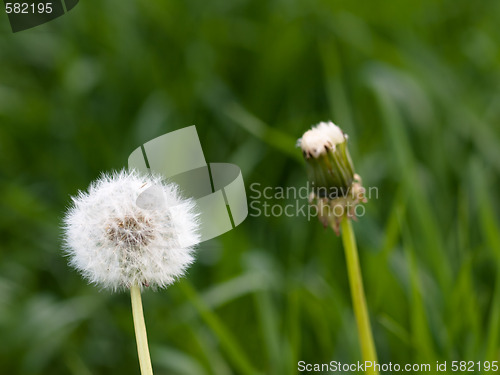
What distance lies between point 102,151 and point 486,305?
176cm

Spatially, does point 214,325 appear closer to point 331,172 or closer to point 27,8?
point 331,172

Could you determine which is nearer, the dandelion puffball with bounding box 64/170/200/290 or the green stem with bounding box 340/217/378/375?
the dandelion puffball with bounding box 64/170/200/290

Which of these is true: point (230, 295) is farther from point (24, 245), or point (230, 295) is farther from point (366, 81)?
point (366, 81)

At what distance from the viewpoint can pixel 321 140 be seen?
1194 millimetres

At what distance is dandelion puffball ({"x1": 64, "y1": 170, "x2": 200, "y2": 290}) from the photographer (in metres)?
0.96

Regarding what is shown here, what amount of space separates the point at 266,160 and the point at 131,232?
76.0 inches

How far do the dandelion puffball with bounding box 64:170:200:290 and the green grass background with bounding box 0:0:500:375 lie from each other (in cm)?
62

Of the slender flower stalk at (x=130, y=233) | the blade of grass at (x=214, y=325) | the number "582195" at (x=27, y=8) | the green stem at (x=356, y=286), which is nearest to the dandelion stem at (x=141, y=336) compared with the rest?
the slender flower stalk at (x=130, y=233)

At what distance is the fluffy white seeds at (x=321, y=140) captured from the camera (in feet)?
3.89

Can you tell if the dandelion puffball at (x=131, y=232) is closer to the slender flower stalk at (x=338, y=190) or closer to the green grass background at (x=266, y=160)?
the slender flower stalk at (x=338, y=190)

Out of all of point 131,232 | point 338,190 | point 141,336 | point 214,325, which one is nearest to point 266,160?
point 214,325

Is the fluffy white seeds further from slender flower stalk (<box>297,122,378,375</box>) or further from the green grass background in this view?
the green grass background

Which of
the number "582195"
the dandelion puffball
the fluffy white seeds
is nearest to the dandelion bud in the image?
the fluffy white seeds

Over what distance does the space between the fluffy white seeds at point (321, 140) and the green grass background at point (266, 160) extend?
1.81ft
